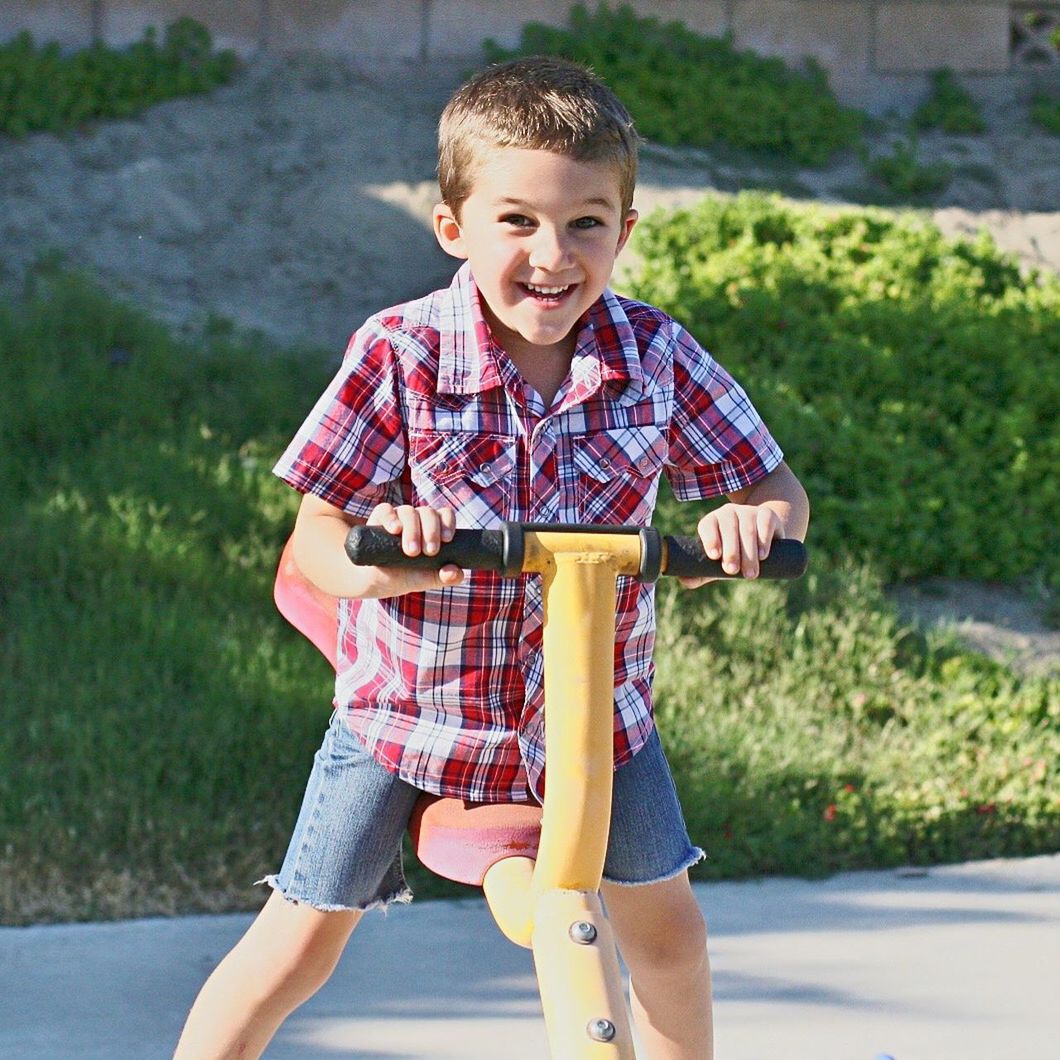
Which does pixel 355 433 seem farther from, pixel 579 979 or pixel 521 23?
pixel 521 23

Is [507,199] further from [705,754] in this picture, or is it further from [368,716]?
[705,754]

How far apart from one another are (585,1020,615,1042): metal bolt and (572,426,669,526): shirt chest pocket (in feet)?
2.20

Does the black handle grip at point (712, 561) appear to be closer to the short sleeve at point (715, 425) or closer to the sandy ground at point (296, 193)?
the short sleeve at point (715, 425)

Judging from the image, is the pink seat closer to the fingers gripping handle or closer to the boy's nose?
the fingers gripping handle

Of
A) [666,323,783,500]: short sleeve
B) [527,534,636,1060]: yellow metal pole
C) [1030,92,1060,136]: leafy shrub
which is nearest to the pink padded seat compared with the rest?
[527,534,636,1060]: yellow metal pole

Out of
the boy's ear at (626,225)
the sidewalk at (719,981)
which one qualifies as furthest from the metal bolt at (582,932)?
the sidewalk at (719,981)

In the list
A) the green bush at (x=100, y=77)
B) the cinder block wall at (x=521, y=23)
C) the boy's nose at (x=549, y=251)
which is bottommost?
the boy's nose at (x=549, y=251)

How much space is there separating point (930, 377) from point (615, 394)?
3525mm

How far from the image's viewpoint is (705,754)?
167 inches

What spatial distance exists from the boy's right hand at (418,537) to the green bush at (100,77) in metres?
5.38

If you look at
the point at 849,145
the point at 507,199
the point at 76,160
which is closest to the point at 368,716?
the point at 507,199

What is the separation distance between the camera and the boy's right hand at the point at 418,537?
6.13ft

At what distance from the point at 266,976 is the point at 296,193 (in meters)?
4.87

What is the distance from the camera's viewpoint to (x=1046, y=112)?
24.6ft
